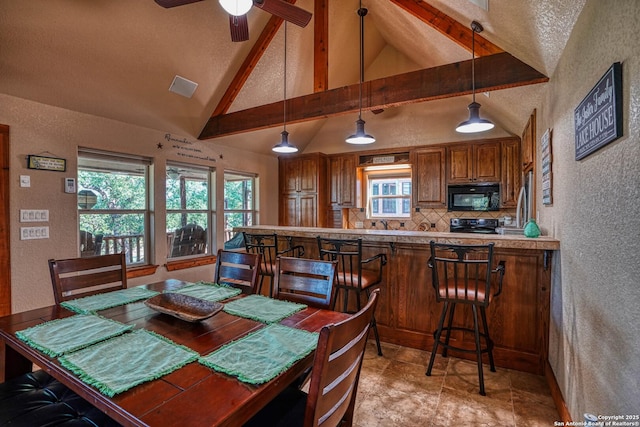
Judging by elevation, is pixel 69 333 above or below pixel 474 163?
below

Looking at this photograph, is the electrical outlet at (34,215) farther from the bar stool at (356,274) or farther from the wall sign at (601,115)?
the wall sign at (601,115)

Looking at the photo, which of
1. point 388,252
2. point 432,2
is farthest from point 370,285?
point 432,2

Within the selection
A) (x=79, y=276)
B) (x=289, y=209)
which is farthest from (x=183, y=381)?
(x=289, y=209)

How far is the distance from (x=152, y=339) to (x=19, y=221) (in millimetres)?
2808

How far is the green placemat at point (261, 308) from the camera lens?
149 centimetres

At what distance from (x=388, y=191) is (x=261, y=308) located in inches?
180

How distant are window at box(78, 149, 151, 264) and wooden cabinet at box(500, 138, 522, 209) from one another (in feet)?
16.5

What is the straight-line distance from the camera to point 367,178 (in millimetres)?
5922

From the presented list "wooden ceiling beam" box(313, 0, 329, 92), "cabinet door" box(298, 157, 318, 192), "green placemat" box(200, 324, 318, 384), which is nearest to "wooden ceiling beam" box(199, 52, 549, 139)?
"wooden ceiling beam" box(313, 0, 329, 92)

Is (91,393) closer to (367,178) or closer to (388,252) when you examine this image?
(388,252)

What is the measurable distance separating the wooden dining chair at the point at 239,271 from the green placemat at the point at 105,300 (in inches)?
18.0

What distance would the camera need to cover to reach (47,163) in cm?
307

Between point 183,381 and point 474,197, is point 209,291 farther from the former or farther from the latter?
point 474,197

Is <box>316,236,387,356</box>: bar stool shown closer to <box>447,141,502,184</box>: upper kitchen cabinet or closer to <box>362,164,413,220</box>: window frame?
<box>447,141,502,184</box>: upper kitchen cabinet
